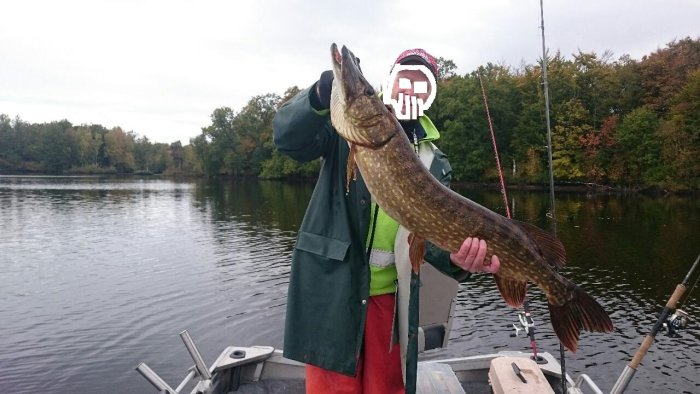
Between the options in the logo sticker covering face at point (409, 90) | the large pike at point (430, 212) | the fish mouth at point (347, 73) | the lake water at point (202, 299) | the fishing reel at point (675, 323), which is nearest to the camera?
the fish mouth at point (347, 73)

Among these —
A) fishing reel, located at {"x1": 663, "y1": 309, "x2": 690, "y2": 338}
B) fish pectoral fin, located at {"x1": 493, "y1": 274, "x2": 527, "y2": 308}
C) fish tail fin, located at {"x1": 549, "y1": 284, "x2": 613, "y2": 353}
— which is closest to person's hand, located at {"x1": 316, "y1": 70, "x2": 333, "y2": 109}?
fish pectoral fin, located at {"x1": 493, "y1": 274, "x2": 527, "y2": 308}

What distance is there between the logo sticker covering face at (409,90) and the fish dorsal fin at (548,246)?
0.88 metres

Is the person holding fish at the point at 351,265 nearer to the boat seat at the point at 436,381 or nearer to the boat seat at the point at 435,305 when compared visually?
the boat seat at the point at 435,305

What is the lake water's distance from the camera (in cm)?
899

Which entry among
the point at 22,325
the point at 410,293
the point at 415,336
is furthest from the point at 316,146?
the point at 22,325

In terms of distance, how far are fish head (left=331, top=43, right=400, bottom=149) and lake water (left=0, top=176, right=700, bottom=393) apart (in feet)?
25.5

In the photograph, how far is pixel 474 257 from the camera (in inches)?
97.5

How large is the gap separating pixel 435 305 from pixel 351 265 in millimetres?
1201

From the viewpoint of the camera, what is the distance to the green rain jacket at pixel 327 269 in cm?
255

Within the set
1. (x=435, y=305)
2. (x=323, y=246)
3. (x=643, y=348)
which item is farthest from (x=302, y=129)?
(x=643, y=348)

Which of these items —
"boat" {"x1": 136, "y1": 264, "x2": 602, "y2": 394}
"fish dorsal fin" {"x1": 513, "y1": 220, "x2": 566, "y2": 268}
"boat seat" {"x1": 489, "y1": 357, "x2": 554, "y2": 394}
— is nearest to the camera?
"fish dorsal fin" {"x1": 513, "y1": 220, "x2": 566, "y2": 268}

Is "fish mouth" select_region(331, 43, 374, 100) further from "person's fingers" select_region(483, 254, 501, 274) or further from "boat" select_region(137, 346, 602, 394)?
"boat" select_region(137, 346, 602, 394)

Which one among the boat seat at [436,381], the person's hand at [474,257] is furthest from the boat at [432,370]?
the person's hand at [474,257]

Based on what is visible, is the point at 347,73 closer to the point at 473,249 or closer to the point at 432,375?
the point at 473,249
